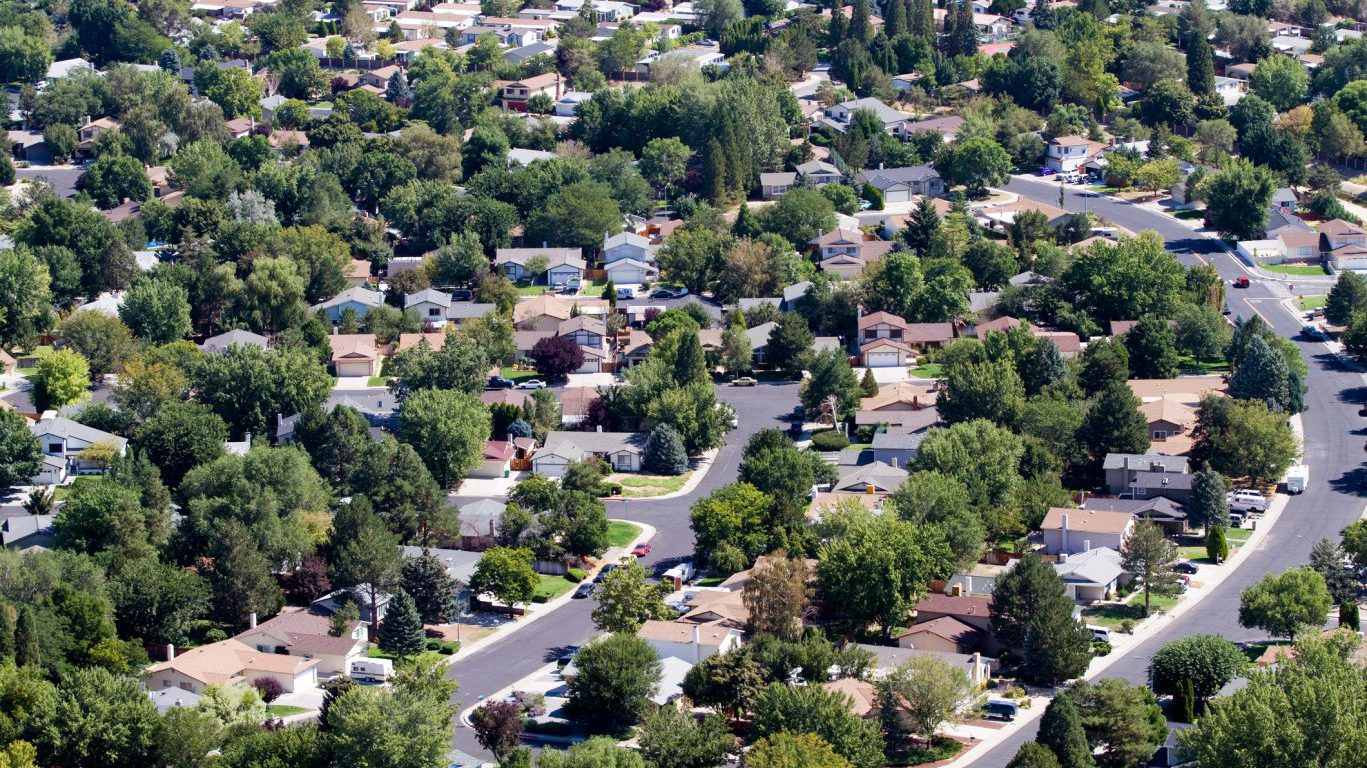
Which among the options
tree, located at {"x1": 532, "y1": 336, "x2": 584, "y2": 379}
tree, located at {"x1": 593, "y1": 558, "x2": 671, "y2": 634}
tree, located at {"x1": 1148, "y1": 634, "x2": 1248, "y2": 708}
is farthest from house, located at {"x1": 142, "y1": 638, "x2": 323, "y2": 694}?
tree, located at {"x1": 532, "y1": 336, "x2": 584, "y2": 379}

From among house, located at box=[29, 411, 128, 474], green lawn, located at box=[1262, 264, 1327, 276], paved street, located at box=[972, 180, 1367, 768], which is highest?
house, located at box=[29, 411, 128, 474]

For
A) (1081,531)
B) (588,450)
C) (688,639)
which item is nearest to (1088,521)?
(1081,531)

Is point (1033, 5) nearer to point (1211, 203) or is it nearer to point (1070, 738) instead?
point (1211, 203)

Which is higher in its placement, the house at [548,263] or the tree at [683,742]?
the tree at [683,742]

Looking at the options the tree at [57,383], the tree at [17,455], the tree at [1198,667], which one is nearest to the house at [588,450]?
the tree at [17,455]

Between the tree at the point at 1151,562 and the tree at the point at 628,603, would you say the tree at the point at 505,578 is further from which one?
the tree at the point at 1151,562

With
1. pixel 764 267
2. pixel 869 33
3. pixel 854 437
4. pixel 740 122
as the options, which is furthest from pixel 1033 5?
pixel 854 437

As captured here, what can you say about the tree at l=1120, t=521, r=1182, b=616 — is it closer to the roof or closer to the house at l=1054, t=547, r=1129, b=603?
the house at l=1054, t=547, r=1129, b=603
